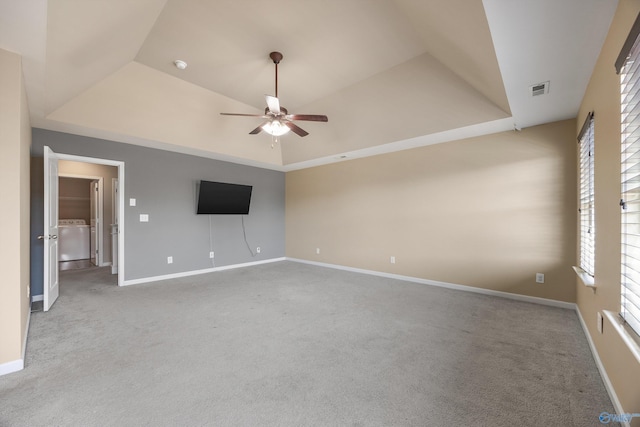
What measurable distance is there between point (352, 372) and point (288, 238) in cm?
506

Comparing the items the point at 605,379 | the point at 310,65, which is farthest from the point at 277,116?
the point at 605,379

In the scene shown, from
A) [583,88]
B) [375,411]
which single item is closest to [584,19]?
[583,88]

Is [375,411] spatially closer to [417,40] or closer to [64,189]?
[417,40]

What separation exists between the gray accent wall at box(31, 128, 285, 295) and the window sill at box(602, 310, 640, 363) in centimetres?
558

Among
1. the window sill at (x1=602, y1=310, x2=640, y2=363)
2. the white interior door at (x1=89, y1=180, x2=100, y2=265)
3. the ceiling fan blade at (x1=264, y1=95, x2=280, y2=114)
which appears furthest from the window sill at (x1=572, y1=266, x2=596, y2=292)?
the white interior door at (x1=89, y1=180, x2=100, y2=265)

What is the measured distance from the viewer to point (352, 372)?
1.91 metres

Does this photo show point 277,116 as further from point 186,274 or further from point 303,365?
point 186,274

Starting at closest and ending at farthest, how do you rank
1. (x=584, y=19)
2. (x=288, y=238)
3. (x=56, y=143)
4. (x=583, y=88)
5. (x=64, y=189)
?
(x=584, y=19) → (x=583, y=88) → (x=56, y=143) → (x=288, y=238) → (x=64, y=189)

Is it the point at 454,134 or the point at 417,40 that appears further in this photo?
the point at 454,134

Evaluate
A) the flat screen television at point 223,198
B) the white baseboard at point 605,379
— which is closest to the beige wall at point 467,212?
the white baseboard at point 605,379

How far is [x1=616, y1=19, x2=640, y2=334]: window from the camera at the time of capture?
4.27 ft

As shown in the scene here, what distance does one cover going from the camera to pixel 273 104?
9.80ft

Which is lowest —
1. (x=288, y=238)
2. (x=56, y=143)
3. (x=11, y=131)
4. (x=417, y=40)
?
(x=288, y=238)

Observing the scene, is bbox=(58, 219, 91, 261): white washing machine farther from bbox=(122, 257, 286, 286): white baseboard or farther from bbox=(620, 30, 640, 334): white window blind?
bbox=(620, 30, 640, 334): white window blind
